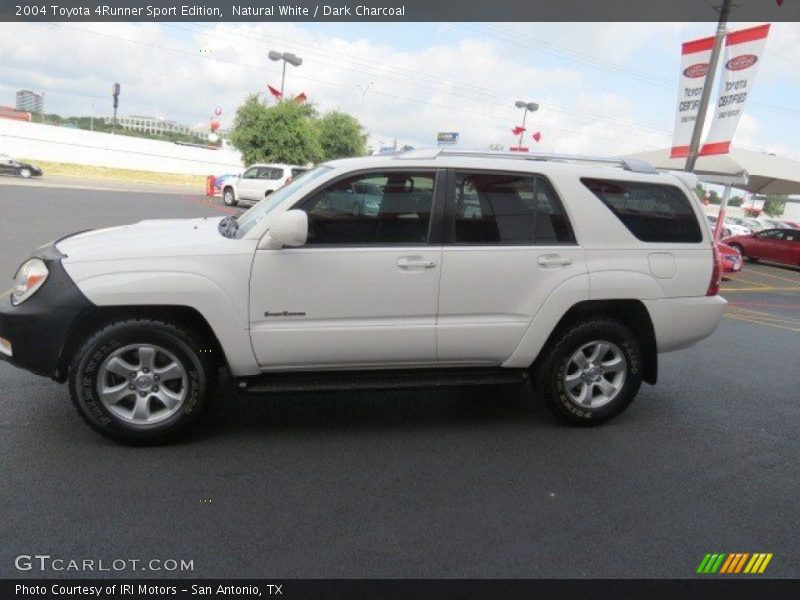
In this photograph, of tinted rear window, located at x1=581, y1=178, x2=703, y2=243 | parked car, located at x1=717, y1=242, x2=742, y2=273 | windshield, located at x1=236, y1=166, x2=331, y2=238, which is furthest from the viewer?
parked car, located at x1=717, y1=242, x2=742, y2=273

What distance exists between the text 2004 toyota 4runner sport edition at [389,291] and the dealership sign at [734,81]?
13.6 m

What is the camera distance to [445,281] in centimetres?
416

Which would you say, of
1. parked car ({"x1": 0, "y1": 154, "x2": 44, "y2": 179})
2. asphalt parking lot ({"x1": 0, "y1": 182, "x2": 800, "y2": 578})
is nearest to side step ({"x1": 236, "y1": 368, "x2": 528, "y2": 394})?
asphalt parking lot ({"x1": 0, "y1": 182, "x2": 800, "y2": 578})

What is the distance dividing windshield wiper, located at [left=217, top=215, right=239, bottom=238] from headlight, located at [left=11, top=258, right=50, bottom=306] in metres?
1.05

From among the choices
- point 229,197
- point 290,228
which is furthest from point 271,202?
point 229,197

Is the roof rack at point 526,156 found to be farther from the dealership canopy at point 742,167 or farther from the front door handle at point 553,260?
the dealership canopy at point 742,167

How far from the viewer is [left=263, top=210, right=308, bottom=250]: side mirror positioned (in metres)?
3.81

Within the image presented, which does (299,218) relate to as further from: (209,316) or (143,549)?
(143,549)

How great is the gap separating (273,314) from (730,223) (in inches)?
1571

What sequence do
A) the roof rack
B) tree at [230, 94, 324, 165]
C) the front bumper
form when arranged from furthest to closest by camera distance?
tree at [230, 94, 324, 165] < the roof rack < the front bumper

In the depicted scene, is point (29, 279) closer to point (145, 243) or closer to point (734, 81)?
point (145, 243)

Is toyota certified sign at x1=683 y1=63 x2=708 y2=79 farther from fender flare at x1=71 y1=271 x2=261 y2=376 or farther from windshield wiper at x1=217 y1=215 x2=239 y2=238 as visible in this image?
fender flare at x1=71 y1=271 x2=261 y2=376

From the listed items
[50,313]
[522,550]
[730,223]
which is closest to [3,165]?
[50,313]

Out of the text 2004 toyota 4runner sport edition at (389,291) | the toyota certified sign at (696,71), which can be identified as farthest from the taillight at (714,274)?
the toyota certified sign at (696,71)
